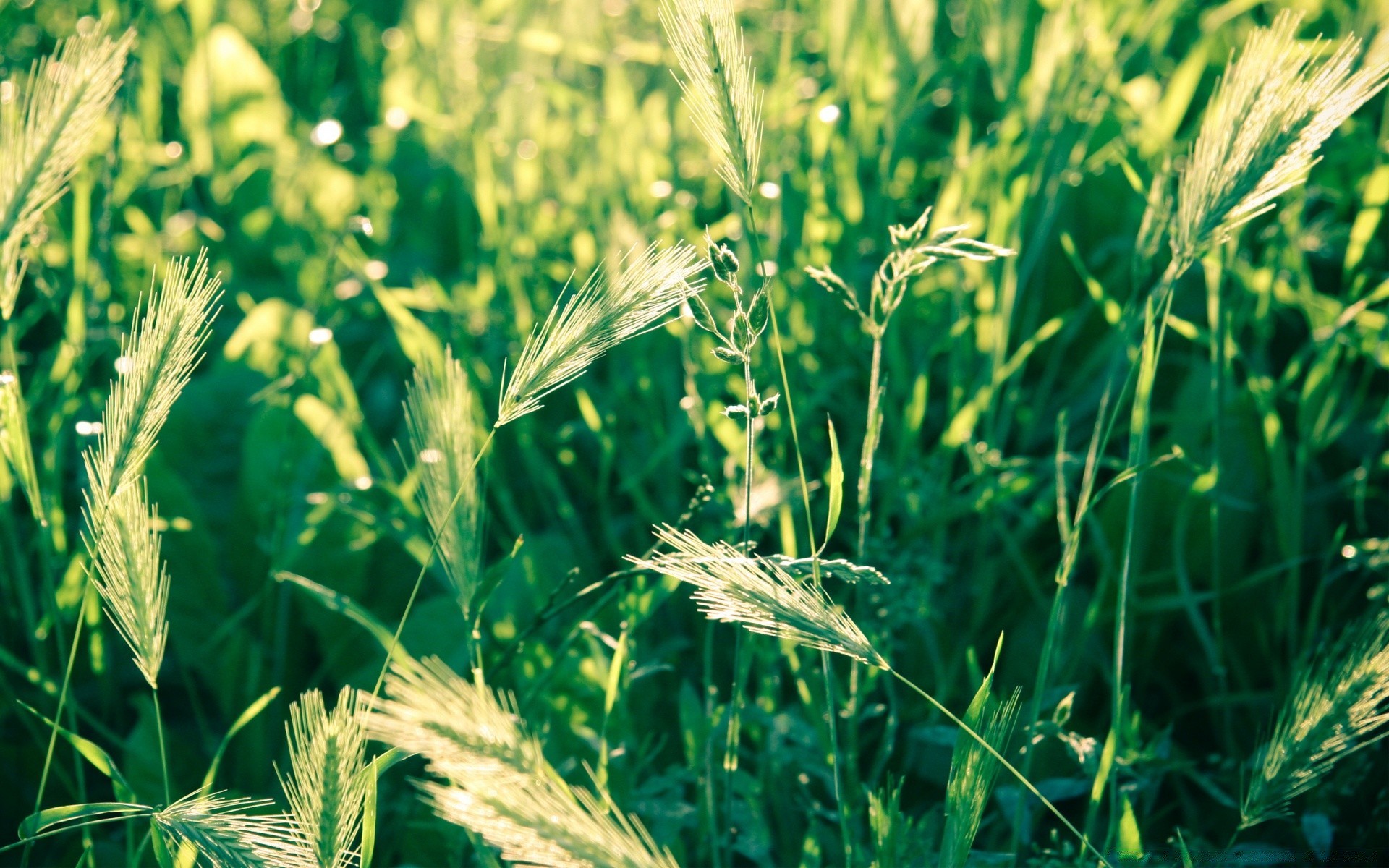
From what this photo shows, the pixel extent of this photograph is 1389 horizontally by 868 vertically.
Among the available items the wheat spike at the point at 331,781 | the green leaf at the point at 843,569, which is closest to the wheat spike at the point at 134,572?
the wheat spike at the point at 331,781

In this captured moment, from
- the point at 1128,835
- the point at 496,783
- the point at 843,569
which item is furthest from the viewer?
the point at 1128,835

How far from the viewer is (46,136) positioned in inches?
27.5

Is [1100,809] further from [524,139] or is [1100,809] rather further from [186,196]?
[186,196]

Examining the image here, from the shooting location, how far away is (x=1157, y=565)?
1.10 meters

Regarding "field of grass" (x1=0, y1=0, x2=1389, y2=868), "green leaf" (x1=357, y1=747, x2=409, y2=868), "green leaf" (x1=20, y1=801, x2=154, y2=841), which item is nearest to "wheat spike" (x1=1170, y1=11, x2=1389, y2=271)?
"field of grass" (x1=0, y1=0, x2=1389, y2=868)

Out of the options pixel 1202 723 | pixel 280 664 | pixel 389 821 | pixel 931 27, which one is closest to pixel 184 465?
pixel 280 664

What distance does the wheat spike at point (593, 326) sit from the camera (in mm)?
584

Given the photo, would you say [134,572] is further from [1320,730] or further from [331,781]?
[1320,730]

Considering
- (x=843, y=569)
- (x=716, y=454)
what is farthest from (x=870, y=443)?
(x=716, y=454)

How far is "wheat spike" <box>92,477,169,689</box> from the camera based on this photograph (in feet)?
1.96

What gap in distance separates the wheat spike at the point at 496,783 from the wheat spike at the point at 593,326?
17 cm

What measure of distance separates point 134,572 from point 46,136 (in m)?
0.31

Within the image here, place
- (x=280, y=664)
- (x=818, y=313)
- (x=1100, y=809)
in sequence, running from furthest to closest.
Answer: (x=818, y=313) → (x=280, y=664) → (x=1100, y=809)

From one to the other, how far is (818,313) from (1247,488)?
0.49 m
